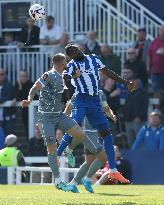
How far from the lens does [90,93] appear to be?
17250 millimetres

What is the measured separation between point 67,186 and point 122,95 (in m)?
9.01

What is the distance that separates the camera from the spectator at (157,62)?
2525 centimetres

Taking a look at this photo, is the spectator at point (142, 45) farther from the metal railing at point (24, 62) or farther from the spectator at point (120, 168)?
the spectator at point (120, 168)

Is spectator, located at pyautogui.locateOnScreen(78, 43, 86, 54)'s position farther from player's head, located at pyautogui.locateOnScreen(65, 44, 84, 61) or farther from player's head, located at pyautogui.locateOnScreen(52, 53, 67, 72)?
player's head, located at pyautogui.locateOnScreen(52, 53, 67, 72)

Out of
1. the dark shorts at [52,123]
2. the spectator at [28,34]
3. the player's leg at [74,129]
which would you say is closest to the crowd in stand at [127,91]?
the spectator at [28,34]

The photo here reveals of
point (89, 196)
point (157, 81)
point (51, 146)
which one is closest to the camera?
point (89, 196)

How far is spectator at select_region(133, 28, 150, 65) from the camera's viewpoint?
25.8 meters

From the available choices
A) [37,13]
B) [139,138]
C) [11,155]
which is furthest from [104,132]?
[11,155]

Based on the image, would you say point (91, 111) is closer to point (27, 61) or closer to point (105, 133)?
point (105, 133)

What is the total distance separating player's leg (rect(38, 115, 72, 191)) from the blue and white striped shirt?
0.82m

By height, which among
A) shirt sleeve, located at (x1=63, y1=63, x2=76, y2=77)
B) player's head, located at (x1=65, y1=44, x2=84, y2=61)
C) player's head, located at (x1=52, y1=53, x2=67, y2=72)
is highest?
player's head, located at (x1=65, y1=44, x2=84, y2=61)

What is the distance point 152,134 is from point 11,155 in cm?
328

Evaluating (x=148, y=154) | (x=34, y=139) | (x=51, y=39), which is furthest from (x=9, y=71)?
(x=148, y=154)

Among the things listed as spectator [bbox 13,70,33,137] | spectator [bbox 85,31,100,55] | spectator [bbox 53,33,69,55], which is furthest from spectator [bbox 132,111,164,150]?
spectator [bbox 13,70,33,137]
